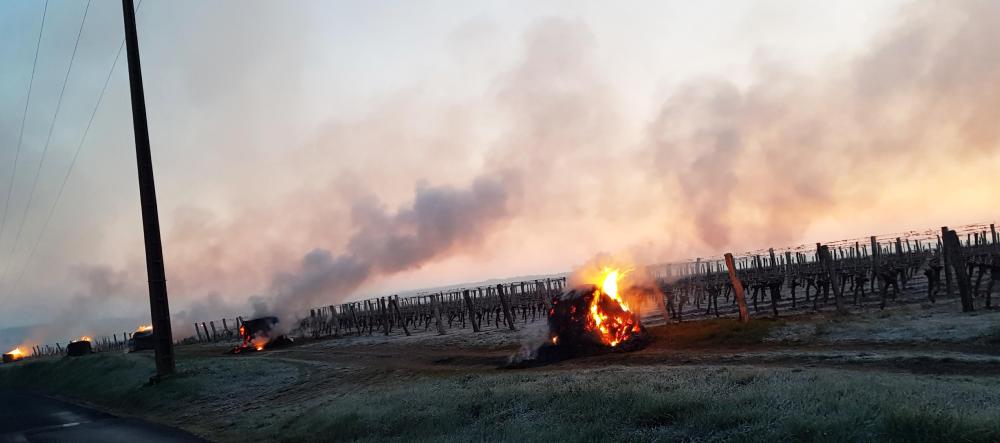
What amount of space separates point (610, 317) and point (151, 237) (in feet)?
52.6

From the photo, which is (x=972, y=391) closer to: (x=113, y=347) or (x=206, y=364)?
(x=206, y=364)

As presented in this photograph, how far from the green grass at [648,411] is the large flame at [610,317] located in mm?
6211

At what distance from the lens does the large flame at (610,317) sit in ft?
67.5

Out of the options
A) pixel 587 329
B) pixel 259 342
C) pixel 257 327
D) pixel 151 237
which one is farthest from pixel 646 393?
pixel 257 327

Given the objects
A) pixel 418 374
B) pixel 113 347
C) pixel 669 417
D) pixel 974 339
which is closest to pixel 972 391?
pixel 669 417

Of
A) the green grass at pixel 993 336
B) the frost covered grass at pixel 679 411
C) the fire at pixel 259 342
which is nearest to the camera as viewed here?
the frost covered grass at pixel 679 411

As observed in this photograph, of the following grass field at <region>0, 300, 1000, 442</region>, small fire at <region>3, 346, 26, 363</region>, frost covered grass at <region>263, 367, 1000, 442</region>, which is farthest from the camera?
small fire at <region>3, 346, 26, 363</region>

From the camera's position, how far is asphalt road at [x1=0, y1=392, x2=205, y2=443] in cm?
1352

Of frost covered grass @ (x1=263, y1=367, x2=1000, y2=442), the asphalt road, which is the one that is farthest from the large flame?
the asphalt road

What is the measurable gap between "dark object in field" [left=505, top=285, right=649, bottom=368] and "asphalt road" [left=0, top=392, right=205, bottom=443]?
10.00m

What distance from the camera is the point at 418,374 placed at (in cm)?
1998

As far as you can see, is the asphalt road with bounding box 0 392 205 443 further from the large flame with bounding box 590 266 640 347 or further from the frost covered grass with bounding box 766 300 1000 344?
the frost covered grass with bounding box 766 300 1000 344

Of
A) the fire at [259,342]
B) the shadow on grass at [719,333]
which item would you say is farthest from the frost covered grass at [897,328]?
the fire at [259,342]

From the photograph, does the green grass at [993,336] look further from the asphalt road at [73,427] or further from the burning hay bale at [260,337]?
the burning hay bale at [260,337]
